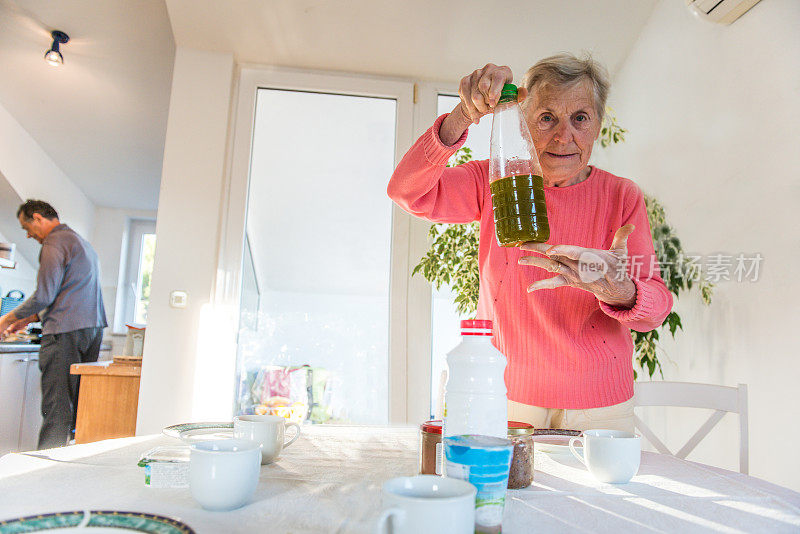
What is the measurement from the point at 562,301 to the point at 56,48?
3075 mm

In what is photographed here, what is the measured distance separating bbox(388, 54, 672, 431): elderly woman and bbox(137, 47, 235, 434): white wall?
151 centimetres

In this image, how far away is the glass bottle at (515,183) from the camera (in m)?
0.97

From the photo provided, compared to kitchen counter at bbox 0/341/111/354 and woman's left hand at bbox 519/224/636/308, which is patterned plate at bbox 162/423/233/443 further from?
kitchen counter at bbox 0/341/111/354

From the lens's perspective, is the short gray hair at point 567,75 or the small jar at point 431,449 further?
the short gray hair at point 567,75

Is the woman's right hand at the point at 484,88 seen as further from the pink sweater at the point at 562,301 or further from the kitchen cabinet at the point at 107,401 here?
the kitchen cabinet at the point at 107,401

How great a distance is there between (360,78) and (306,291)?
1083 mm

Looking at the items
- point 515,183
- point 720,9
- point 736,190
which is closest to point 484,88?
point 515,183

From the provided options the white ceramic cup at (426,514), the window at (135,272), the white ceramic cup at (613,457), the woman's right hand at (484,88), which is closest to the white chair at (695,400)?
the white ceramic cup at (613,457)

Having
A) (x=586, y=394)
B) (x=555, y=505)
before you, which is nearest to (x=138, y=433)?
(x=586, y=394)

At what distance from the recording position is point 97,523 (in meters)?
0.54

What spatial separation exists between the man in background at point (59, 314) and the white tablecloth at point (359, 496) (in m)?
2.53

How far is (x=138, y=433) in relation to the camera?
7.71 ft

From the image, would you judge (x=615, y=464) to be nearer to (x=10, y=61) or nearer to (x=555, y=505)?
(x=555, y=505)

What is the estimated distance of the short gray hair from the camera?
3.92ft
